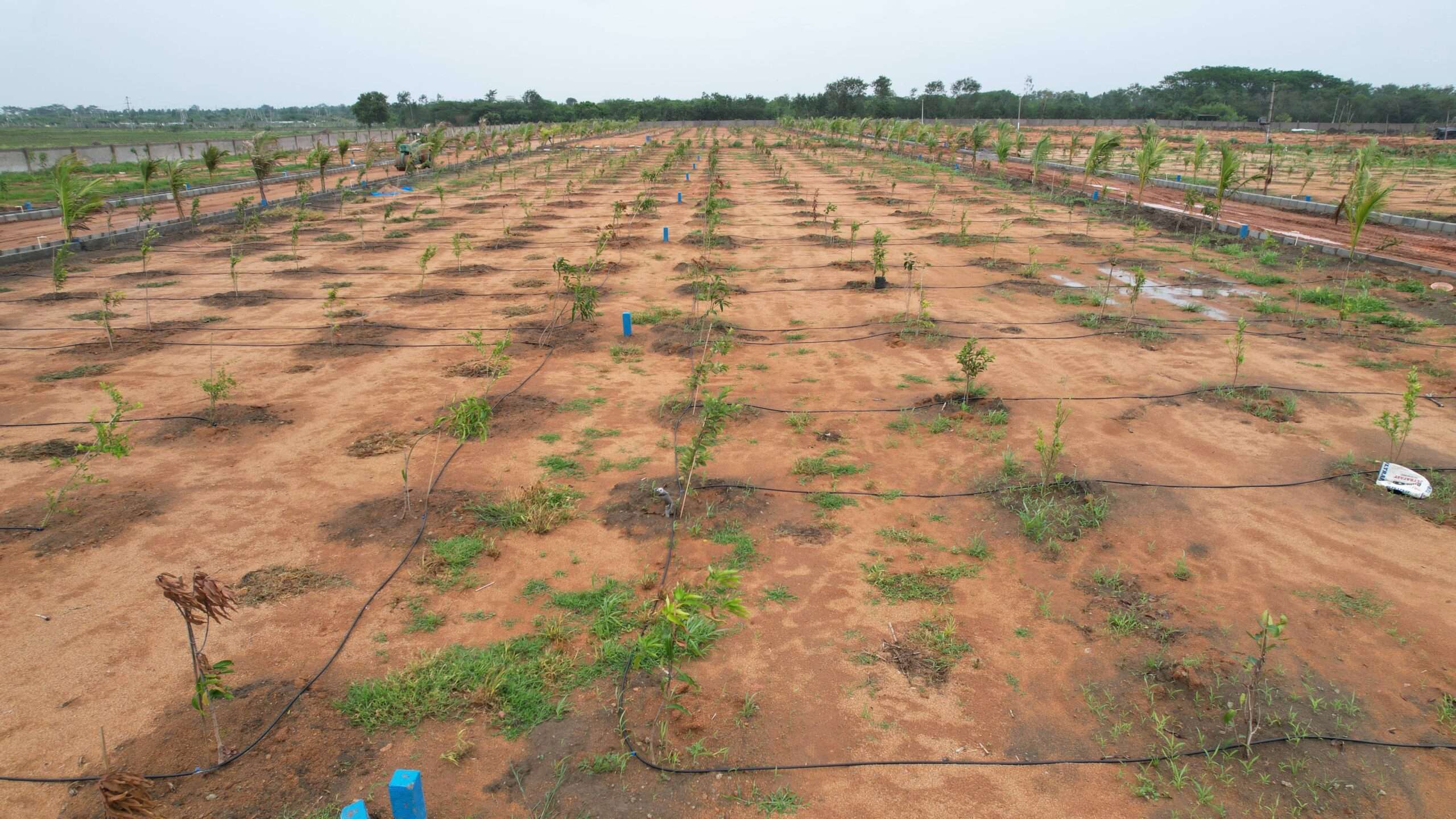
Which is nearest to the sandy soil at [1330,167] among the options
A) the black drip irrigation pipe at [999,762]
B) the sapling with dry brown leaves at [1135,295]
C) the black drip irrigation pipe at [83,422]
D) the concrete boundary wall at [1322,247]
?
the concrete boundary wall at [1322,247]

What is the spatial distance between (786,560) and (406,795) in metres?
2.81

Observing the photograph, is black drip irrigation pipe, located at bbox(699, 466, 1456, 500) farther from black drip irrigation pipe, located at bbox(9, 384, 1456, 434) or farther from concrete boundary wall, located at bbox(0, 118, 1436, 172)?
concrete boundary wall, located at bbox(0, 118, 1436, 172)

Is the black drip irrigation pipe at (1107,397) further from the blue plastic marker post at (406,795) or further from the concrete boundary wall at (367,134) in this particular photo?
→ the concrete boundary wall at (367,134)

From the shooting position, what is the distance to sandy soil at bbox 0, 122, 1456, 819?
3.48 meters

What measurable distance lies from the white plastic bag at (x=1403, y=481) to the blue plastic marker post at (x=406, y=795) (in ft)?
22.4

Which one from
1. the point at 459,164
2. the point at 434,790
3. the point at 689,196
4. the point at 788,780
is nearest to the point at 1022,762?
the point at 788,780

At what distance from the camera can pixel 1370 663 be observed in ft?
13.4

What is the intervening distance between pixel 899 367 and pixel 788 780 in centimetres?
592

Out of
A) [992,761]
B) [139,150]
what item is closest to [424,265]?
[992,761]

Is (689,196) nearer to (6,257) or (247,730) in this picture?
(6,257)

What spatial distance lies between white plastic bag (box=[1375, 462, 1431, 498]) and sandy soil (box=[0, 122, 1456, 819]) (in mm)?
261

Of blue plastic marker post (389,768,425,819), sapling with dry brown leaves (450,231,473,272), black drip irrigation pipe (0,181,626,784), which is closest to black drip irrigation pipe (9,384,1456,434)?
black drip irrigation pipe (0,181,626,784)

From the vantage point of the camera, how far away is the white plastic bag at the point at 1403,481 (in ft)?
18.6

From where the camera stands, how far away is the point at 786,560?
5125 mm
